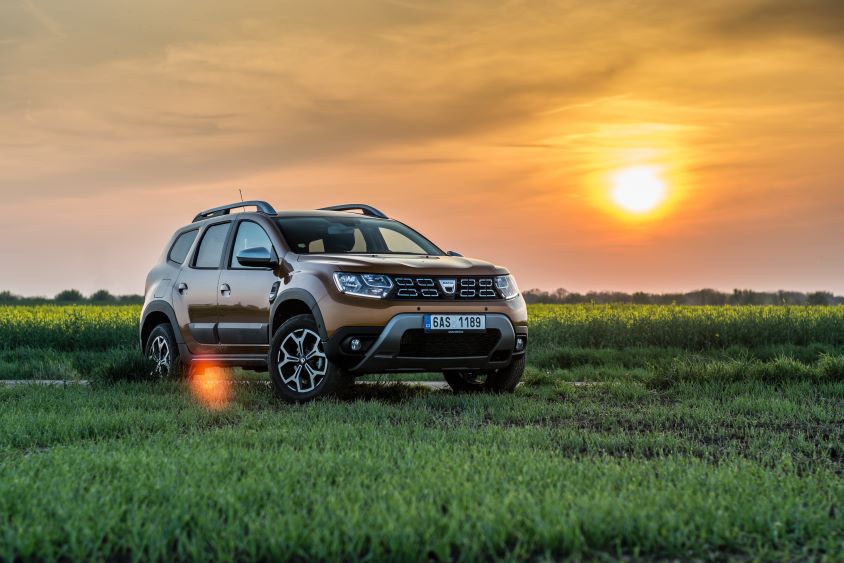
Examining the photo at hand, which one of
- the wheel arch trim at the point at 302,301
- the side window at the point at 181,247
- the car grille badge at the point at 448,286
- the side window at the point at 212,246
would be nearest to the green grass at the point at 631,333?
the side window at the point at 181,247

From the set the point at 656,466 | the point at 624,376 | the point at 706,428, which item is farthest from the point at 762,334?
the point at 656,466

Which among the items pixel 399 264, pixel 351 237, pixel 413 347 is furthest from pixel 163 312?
pixel 413 347

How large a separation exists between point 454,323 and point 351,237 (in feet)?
6.44

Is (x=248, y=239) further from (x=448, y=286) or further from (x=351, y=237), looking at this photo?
(x=448, y=286)

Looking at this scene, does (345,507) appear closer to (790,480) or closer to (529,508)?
(529,508)

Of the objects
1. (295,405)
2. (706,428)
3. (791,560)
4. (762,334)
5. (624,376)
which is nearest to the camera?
(791,560)

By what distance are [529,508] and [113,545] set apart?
198cm

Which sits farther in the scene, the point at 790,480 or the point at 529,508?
the point at 790,480

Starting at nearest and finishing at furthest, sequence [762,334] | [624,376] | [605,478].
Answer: [605,478] → [624,376] → [762,334]

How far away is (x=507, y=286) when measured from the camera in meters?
10.6

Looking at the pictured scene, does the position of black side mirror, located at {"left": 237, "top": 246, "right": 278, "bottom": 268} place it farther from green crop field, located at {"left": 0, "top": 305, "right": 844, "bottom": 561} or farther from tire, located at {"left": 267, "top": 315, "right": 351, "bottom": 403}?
green crop field, located at {"left": 0, "top": 305, "right": 844, "bottom": 561}

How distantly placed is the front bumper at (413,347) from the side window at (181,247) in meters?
3.65

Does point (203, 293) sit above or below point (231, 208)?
below

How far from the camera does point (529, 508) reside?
15.6 feet
